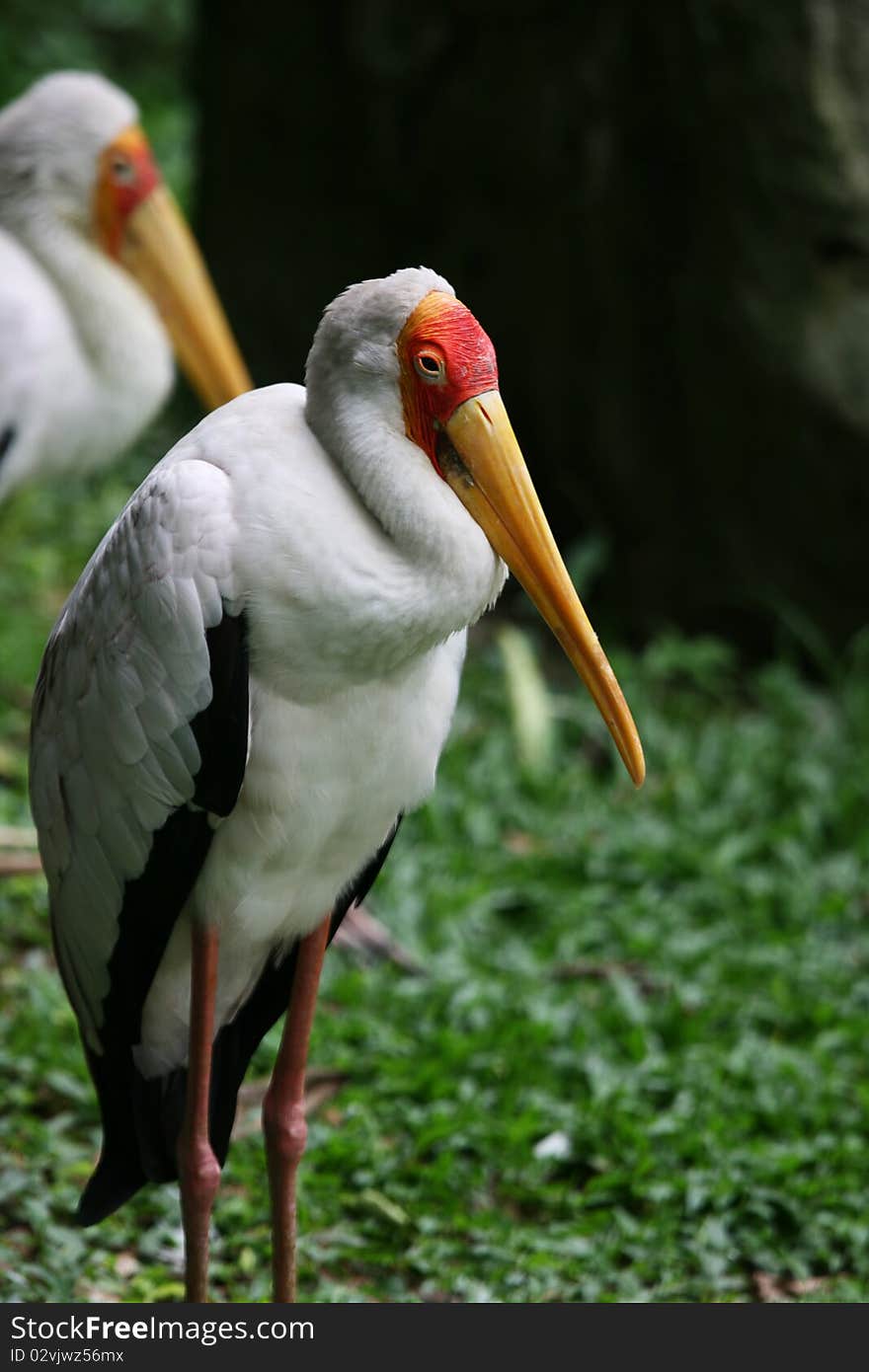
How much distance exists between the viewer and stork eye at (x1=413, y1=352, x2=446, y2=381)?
2184mm

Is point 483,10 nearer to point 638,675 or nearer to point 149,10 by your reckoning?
point 638,675

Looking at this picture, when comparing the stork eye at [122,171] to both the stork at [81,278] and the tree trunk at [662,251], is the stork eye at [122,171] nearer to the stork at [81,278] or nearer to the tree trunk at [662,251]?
the stork at [81,278]

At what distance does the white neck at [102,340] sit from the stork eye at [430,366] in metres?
2.37

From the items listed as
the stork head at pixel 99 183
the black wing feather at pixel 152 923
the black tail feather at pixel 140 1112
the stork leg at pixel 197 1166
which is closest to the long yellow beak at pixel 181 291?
the stork head at pixel 99 183

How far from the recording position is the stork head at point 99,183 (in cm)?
428

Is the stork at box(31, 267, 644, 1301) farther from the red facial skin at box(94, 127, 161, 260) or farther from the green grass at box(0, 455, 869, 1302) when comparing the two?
the red facial skin at box(94, 127, 161, 260)

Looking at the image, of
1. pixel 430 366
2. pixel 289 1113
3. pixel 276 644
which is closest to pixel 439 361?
pixel 430 366

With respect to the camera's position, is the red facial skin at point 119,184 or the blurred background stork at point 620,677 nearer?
the blurred background stork at point 620,677

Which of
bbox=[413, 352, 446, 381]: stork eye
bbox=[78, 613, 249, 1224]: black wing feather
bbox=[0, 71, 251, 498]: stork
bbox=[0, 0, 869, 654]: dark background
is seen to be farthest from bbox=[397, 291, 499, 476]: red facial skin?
bbox=[0, 0, 869, 654]: dark background

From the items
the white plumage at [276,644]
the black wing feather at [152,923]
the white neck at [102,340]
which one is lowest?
the black wing feather at [152,923]

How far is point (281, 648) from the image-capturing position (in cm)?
222
